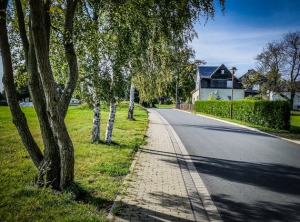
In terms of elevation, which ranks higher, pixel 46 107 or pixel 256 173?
pixel 46 107

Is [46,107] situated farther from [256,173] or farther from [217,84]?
[217,84]

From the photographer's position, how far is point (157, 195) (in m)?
4.84

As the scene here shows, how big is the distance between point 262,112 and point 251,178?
14.3 m

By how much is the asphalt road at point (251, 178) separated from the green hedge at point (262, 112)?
6929 mm

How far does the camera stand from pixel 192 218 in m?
3.93

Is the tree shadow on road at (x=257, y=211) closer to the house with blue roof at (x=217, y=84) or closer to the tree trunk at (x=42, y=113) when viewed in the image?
the tree trunk at (x=42, y=113)

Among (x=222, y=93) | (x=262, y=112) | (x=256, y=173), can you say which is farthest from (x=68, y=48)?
(x=222, y=93)

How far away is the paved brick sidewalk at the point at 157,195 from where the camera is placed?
397cm

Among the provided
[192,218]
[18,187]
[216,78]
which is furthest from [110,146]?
[216,78]

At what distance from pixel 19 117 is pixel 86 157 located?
324 centimetres

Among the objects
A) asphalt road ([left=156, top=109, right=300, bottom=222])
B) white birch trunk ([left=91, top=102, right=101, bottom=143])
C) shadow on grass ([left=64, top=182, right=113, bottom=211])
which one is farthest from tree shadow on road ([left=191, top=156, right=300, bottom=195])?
white birch trunk ([left=91, top=102, right=101, bottom=143])

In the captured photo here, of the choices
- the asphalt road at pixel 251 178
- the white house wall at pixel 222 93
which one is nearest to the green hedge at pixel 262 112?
the asphalt road at pixel 251 178

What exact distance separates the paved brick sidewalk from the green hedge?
41.0 ft

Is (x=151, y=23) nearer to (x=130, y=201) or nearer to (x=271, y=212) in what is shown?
(x=130, y=201)
